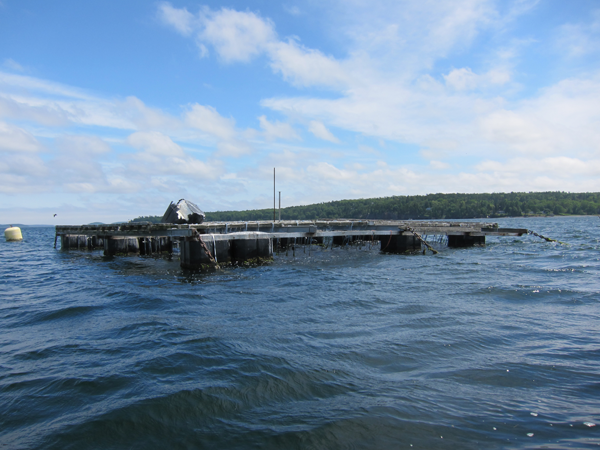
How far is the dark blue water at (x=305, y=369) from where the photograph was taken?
566cm

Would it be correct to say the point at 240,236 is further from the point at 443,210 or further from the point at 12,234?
the point at 443,210

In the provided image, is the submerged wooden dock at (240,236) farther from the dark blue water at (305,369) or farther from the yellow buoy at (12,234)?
the yellow buoy at (12,234)

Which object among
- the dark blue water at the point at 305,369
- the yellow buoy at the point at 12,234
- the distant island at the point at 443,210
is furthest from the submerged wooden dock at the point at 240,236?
the distant island at the point at 443,210

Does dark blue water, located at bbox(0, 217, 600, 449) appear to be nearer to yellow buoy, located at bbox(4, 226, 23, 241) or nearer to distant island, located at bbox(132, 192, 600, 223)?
yellow buoy, located at bbox(4, 226, 23, 241)

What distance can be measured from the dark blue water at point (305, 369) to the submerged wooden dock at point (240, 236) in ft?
25.8

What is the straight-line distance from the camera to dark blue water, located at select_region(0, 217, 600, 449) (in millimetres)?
5656

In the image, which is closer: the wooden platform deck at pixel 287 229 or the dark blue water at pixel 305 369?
the dark blue water at pixel 305 369

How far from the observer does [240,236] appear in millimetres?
25922

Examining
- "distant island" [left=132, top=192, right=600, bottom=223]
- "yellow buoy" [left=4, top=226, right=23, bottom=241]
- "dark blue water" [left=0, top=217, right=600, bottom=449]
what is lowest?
"dark blue water" [left=0, top=217, right=600, bottom=449]

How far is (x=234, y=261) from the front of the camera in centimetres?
2702

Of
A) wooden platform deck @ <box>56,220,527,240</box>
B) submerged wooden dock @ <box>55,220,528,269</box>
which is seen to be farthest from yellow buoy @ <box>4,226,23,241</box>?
wooden platform deck @ <box>56,220,527,240</box>

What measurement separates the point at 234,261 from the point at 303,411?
21456mm

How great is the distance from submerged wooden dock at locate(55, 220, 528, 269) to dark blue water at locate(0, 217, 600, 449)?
7.87 m

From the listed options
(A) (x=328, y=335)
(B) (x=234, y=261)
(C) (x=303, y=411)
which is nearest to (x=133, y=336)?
(A) (x=328, y=335)
